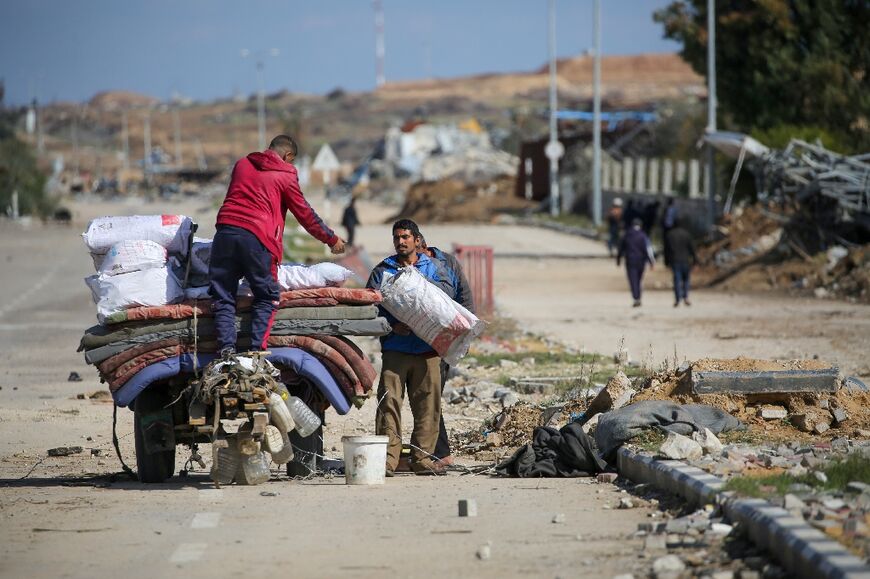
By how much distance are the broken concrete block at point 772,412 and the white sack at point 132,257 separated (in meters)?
4.70

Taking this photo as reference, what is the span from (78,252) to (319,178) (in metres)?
77.3

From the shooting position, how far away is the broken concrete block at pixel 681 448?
10.4 metres

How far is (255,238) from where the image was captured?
1070cm

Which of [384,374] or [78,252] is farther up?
[384,374]

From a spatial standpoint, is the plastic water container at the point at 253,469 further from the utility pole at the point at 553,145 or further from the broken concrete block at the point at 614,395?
the utility pole at the point at 553,145

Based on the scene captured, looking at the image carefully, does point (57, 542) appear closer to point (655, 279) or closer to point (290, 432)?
point (290, 432)

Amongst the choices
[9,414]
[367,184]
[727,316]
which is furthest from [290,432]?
[367,184]

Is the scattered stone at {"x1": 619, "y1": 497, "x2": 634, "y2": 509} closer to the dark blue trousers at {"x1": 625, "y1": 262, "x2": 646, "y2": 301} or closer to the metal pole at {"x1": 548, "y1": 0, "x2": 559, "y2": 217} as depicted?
the dark blue trousers at {"x1": 625, "y1": 262, "x2": 646, "y2": 301}

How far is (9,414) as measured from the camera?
15.7 meters

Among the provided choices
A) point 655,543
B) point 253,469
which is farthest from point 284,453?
point 655,543

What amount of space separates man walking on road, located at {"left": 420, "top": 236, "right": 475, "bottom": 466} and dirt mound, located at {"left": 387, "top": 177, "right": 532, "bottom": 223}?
182 ft

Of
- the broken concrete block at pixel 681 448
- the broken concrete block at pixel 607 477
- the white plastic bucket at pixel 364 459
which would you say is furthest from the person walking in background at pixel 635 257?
the broken concrete block at pixel 681 448

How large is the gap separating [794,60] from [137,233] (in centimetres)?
3774

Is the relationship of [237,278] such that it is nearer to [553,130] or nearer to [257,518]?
[257,518]
